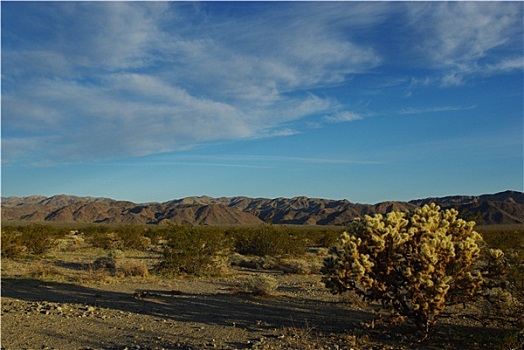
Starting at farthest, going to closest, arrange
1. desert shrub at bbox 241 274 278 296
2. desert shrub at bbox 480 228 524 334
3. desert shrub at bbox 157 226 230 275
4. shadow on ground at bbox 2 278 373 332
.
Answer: desert shrub at bbox 157 226 230 275, desert shrub at bbox 241 274 278 296, shadow on ground at bbox 2 278 373 332, desert shrub at bbox 480 228 524 334

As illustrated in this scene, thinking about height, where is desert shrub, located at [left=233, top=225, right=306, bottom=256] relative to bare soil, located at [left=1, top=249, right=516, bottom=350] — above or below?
above

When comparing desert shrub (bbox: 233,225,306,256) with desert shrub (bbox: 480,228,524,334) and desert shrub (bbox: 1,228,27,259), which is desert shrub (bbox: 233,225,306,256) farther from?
desert shrub (bbox: 480,228,524,334)

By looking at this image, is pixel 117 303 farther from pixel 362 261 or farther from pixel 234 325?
pixel 362 261

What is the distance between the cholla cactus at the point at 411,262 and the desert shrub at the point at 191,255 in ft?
38.7

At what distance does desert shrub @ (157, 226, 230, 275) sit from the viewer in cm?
1964

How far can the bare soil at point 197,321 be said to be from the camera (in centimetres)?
860

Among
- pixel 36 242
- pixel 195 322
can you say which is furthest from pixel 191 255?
pixel 36 242

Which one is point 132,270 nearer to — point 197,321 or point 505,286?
point 197,321

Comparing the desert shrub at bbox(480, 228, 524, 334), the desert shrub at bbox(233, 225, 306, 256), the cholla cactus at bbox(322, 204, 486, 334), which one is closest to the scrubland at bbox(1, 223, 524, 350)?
the desert shrub at bbox(480, 228, 524, 334)

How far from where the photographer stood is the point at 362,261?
328 inches

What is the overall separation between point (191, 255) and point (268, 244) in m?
9.85

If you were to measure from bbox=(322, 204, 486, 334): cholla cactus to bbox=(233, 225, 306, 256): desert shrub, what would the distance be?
20.3m

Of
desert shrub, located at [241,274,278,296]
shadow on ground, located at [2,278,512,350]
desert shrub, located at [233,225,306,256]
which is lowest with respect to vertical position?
shadow on ground, located at [2,278,512,350]

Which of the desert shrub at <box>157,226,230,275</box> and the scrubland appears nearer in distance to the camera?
the scrubland
